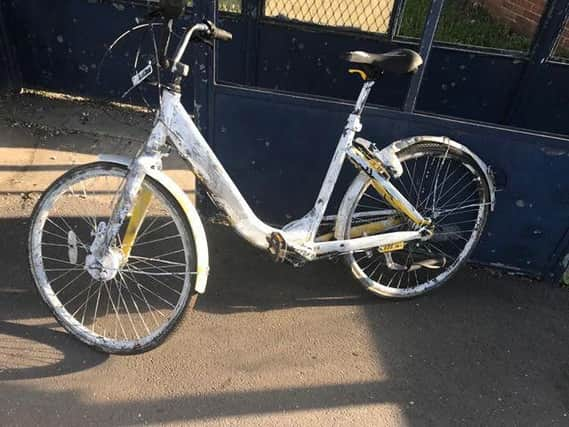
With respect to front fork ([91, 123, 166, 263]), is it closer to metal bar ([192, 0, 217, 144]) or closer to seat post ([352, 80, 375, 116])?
metal bar ([192, 0, 217, 144])

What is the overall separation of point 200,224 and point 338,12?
268 cm

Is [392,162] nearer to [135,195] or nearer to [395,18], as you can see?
[135,195]

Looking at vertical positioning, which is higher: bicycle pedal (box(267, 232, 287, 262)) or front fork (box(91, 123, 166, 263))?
front fork (box(91, 123, 166, 263))

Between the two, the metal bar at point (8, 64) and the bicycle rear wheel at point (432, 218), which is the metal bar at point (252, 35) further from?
the metal bar at point (8, 64)

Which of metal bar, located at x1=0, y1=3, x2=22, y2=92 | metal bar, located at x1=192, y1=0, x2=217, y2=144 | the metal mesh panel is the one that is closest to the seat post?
metal bar, located at x1=192, y1=0, x2=217, y2=144

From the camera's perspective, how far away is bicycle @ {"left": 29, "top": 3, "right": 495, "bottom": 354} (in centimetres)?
223

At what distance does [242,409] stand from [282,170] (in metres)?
1.40

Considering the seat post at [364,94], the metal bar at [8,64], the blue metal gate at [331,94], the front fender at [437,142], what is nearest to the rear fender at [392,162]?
the front fender at [437,142]

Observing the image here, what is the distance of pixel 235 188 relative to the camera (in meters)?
2.46

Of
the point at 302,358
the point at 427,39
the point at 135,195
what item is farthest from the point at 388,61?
the point at 302,358

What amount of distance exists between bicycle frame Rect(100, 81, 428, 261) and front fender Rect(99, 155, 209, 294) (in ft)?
0.16

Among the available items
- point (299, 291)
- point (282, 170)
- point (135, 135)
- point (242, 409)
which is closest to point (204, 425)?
point (242, 409)

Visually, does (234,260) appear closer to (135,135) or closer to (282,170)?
(282,170)

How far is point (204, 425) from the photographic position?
2.25 m
